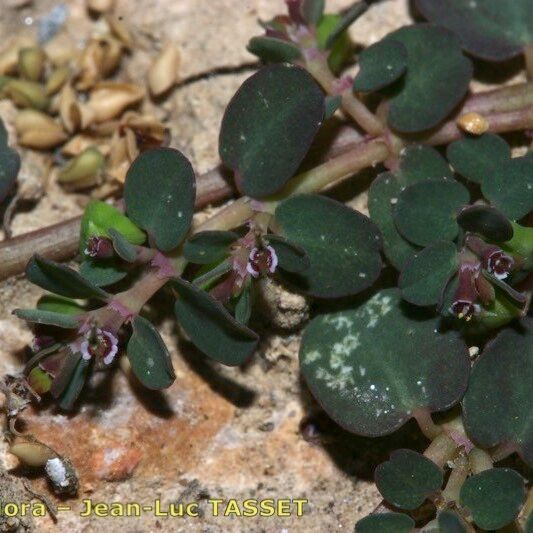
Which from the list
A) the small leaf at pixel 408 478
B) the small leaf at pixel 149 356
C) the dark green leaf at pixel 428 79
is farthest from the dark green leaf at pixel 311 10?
the small leaf at pixel 408 478

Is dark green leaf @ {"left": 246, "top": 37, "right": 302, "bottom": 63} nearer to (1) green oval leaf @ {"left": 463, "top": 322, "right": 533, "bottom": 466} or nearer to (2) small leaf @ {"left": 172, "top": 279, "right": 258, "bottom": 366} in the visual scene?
(2) small leaf @ {"left": 172, "top": 279, "right": 258, "bottom": 366}

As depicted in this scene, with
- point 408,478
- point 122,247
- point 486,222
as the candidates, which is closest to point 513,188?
point 486,222

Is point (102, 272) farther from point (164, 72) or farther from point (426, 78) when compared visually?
point (426, 78)

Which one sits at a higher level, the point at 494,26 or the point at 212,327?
the point at 494,26

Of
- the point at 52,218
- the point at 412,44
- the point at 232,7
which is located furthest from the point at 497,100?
the point at 52,218

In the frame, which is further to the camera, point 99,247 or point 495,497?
point 99,247

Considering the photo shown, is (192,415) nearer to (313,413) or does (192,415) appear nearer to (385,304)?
(313,413)

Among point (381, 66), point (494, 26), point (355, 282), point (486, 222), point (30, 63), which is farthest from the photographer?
point (30, 63)
